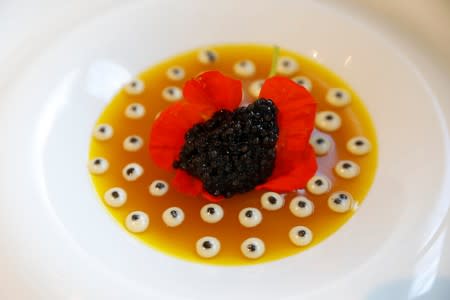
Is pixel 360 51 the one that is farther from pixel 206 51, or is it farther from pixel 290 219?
pixel 290 219

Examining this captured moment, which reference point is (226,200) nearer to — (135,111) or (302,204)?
(302,204)

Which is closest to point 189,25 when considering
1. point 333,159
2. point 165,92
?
point 165,92

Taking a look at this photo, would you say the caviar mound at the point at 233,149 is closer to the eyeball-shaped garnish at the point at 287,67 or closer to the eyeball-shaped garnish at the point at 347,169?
the eyeball-shaped garnish at the point at 347,169

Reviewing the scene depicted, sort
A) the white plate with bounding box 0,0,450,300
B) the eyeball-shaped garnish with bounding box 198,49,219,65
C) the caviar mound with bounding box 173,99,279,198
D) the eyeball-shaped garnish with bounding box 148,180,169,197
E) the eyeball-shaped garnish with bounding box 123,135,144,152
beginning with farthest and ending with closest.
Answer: the eyeball-shaped garnish with bounding box 198,49,219,65
the eyeball-shaped garnish with bounding box 123,135,144,152
the eyeball-shaped garnish with bounding box 148,180,169,197
the caviar mound with bounding box 173,99,279,198
the white plate with bounding box 0,0,450,300

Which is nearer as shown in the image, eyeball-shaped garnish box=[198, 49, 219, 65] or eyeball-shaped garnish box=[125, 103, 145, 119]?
eyeball-shaped garnish box=[125, 103, 145, 119]

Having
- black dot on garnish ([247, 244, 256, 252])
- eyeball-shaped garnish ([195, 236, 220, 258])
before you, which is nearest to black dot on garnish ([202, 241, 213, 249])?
eyeball-shaped garnish ([195, 236, 220, 258])

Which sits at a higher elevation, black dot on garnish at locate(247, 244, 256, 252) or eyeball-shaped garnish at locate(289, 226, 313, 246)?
eyeball-shaped garnish at locate(289, 226, 313, 246)

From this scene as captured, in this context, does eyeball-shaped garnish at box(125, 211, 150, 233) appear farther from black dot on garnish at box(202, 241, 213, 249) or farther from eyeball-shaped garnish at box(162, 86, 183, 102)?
eyeball-shaped garnish at box(162, 86, 183, 102)

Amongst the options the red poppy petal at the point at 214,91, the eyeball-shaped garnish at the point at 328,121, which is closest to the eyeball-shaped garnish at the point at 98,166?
the red poppy petal at the point at 214,91

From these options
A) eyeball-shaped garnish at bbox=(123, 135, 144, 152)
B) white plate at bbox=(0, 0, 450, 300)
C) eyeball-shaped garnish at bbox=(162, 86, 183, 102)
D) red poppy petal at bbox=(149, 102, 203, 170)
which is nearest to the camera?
white plate at bbox=(0, 0, 450, 300)
